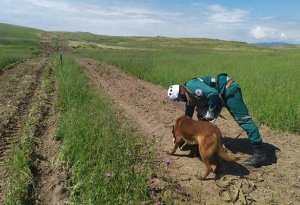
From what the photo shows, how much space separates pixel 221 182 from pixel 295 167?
155 cm

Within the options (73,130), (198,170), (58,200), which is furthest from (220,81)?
(58,200)

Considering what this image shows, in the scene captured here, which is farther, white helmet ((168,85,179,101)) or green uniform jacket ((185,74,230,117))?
white helmet ((168,85,179,101))

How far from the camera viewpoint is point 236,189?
4848 millimetres

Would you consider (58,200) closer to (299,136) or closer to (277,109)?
(299,136)

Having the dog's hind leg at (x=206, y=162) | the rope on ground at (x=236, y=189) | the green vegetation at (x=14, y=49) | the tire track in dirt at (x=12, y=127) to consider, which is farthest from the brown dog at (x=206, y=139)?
the green vegetation at (x=14, y=49)

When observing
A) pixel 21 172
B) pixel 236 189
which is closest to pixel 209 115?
pixel 236 189

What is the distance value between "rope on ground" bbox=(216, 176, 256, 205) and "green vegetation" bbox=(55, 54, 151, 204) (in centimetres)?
105

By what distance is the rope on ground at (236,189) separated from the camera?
4.66m

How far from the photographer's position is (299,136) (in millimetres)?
7555

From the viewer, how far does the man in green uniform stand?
5.79 meters

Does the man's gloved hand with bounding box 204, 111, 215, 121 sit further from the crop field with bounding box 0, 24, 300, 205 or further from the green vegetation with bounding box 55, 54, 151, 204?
the green vegetation with bounding box 55, 54, 151, 204

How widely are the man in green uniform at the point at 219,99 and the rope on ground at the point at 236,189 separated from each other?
2.49ft

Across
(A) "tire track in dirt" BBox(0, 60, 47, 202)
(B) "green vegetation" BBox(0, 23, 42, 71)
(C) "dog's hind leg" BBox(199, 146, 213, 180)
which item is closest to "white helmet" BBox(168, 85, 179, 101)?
(C) "dog's hind leg" BBox(199, 146, 213, 180)

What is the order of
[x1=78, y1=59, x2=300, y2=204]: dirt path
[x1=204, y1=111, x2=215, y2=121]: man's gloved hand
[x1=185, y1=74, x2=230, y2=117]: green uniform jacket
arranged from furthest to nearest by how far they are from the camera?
1. [x1=204, y1=111, x2=215, y2=121]: man's gloved hand
2. [x1=185, y1=74, x2=230, y2=117]: green uniform jacket
3. [x1=78, y1=59, x2=300, y2=204]: dirt path
